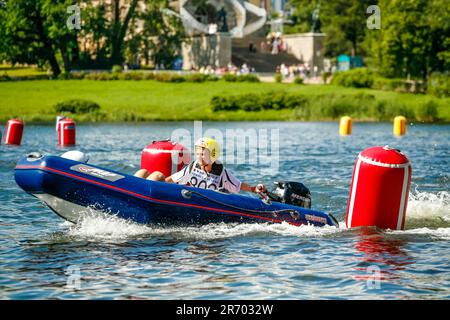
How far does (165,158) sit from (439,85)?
4539 centimetres

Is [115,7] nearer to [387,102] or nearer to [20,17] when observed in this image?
[20,17]

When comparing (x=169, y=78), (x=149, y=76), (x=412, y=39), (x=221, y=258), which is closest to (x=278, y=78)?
(x=169, y=78)

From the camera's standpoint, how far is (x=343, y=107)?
53.3 meters

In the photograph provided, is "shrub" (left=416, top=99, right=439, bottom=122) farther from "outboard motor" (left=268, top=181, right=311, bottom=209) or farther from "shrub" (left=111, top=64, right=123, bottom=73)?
"outboard motor" (left=268, top=181, right=311, bottom=209)

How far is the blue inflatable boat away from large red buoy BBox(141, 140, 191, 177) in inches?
111

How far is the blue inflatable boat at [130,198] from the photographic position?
1280 centimetres

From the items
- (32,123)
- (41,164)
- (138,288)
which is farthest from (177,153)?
(32,123)

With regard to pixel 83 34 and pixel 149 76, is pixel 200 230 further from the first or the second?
pixel 83 34

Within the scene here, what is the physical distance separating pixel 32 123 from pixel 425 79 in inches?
1162

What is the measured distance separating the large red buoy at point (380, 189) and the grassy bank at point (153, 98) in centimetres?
3815

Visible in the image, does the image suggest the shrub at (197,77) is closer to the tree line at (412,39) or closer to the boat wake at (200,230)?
the tree line at (412,39)

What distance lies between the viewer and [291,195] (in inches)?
579

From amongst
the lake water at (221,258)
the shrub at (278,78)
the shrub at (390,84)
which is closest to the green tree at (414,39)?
the shrub at (390,84)

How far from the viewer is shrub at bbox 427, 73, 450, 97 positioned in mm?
58062
